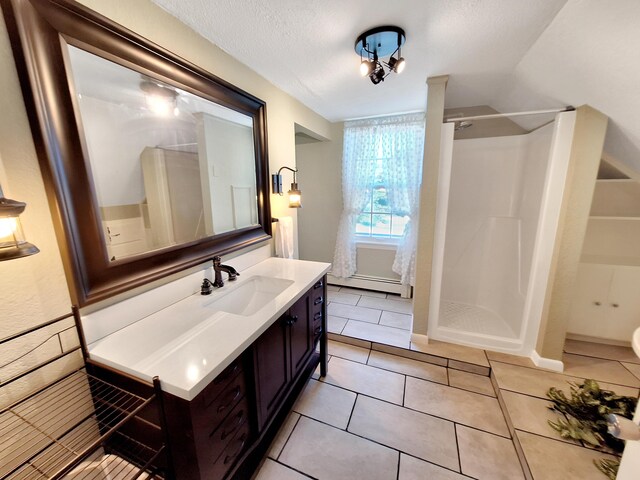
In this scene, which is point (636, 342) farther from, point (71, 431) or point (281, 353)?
point (71, 431)

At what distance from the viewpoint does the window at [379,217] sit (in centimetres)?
315

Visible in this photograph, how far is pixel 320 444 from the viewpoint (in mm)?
1473

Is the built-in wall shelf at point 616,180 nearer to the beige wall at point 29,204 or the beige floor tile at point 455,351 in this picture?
the beige floor tile at point 455,351

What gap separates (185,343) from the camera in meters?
0.96

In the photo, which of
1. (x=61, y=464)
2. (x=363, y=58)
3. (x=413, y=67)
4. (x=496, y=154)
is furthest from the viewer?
(x=496, y=154)

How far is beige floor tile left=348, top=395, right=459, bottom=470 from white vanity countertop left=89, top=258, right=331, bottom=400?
0.98 m

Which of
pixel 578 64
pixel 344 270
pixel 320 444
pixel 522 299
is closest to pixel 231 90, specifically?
pixel 578 64

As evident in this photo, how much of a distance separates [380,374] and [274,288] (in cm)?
116

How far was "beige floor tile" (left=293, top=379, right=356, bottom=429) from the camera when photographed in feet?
5.37

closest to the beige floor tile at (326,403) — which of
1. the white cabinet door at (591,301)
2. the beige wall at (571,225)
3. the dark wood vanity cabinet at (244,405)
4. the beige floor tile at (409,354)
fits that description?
the dark wood vanity cabinet at (244,405)

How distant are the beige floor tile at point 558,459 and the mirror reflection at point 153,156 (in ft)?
6.97

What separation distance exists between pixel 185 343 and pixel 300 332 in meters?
0.71

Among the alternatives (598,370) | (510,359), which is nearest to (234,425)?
(510,359)

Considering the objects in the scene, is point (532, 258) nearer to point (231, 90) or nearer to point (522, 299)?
point (522, 299)
